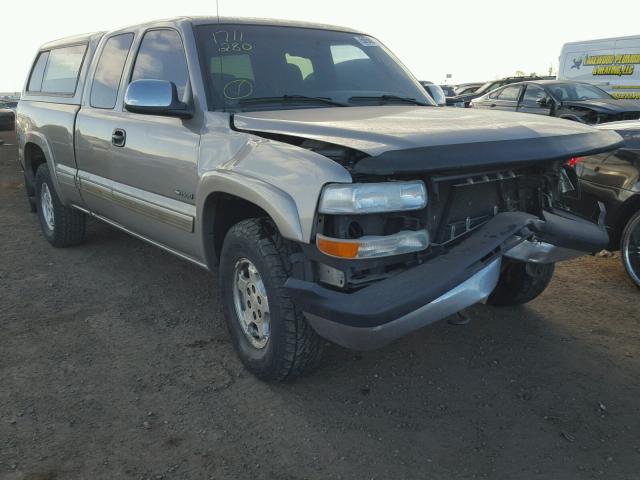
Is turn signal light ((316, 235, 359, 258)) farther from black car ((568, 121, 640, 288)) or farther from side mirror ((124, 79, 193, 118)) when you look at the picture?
black car ((568, 121, 640, 288))

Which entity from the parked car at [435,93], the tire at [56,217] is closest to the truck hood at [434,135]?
the parked car at [435,93]

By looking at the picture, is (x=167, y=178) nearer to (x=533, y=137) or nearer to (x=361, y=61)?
(x=361, y=61)

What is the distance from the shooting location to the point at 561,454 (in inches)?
100

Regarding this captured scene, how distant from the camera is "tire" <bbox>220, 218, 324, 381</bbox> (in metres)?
2.80

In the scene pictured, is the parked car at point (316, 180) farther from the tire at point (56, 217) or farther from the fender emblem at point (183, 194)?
the tire at point (56, 217)

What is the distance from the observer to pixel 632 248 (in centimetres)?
439

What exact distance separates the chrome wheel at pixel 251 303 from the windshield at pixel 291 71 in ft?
3.10

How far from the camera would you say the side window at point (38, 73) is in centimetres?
595

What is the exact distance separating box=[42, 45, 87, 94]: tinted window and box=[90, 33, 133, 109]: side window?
1.62ft

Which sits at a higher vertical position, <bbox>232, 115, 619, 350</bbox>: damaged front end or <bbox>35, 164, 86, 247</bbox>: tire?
<bbox>232, 115, 619, 350</bbox>: damaged front end

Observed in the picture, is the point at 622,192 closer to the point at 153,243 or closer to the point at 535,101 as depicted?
the point at 153,243

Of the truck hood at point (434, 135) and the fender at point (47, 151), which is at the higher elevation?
the truck hood at point (434, 135)

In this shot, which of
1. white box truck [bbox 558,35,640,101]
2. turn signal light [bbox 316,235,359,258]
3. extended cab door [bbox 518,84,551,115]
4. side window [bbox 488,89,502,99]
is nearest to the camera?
turn signal light [bbox 316,235,359,258]

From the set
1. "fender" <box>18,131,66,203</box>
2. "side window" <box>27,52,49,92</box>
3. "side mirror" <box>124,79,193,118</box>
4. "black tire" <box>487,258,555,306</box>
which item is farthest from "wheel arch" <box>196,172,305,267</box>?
"side window" <box>27,52,49,92</box>
